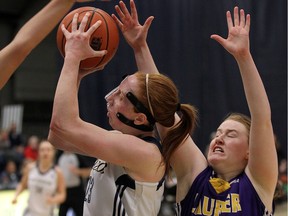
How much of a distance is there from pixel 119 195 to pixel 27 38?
29.5 inches

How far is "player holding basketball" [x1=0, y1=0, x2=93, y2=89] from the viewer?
82.4 inches

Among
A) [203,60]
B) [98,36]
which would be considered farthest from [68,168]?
[98,36]

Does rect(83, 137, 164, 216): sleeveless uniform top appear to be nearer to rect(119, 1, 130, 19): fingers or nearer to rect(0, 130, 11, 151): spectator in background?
rect(119, 1, 130, 19): fingers

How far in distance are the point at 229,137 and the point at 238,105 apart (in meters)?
2.97

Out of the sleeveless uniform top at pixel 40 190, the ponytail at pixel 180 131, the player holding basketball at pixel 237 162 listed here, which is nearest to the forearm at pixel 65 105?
the ponytail at pixel 180 131

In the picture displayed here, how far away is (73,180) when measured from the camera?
7.12 m

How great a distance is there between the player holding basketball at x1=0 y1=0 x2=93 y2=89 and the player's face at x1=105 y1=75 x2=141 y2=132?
392 millimetres

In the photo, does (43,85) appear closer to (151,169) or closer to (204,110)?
(204,110)

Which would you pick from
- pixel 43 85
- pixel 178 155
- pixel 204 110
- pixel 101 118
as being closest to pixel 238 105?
pixel 204 110

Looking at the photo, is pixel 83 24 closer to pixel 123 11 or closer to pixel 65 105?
pixel 65 105

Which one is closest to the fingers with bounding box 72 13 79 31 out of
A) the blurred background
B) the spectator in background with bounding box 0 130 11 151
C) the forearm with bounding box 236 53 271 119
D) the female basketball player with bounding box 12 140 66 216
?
the forearm with bounding box 236 53 271 119

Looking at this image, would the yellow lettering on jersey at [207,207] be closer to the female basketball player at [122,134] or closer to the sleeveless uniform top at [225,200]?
the sleeveless uniform top at [225,200]

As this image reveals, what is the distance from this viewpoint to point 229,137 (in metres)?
2.27

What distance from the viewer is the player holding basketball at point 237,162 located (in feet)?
6.80
